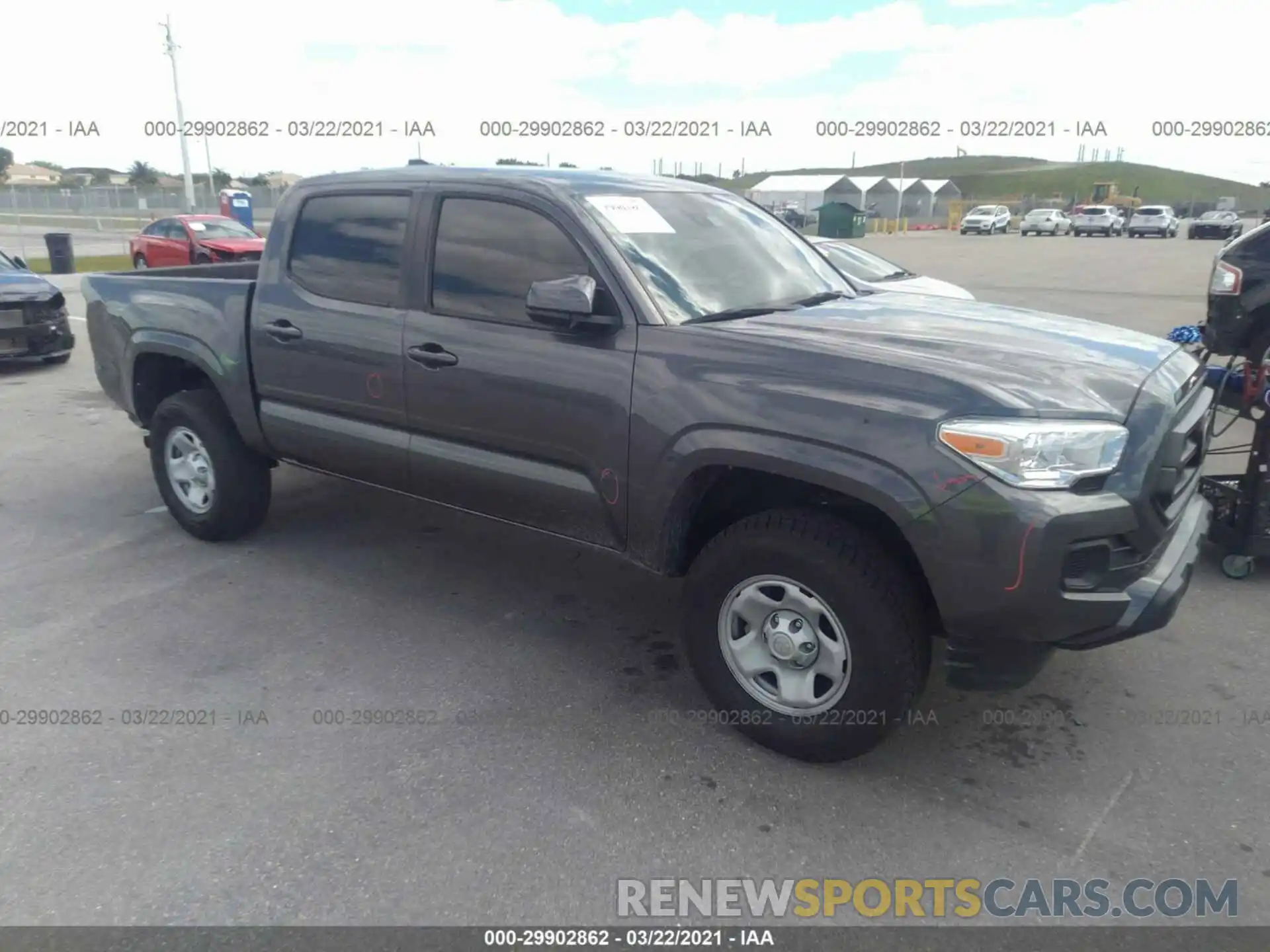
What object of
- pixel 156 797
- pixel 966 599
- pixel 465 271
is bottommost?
pixel 156 797

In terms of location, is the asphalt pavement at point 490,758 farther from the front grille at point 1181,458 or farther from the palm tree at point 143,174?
the palm tree at point 143,174

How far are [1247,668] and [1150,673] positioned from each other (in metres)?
0.40

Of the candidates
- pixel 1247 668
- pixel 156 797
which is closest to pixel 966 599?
pixel 1247 668

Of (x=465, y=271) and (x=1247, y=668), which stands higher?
(x=465, y=271)

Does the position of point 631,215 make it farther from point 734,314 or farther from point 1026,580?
point 1026,580

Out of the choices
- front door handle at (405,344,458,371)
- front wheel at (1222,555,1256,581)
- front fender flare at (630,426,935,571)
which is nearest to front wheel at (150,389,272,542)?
front door handle at (405,344,458,371)

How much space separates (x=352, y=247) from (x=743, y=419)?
2227 millimetres

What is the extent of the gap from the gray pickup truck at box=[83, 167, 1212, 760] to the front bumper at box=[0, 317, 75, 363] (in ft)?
21.5

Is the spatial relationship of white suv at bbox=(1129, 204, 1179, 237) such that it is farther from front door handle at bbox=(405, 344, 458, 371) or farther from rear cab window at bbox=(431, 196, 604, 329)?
front door handle at bbox=(405, 344, 458, 371)

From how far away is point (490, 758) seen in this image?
3.28 metres

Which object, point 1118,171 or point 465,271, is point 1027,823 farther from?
point 1118,171

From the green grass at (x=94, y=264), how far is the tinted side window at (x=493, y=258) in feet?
69.9

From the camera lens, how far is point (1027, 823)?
2.95 metres

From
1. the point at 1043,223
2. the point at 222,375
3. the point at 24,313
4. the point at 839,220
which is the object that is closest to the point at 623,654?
the point at 222,375
